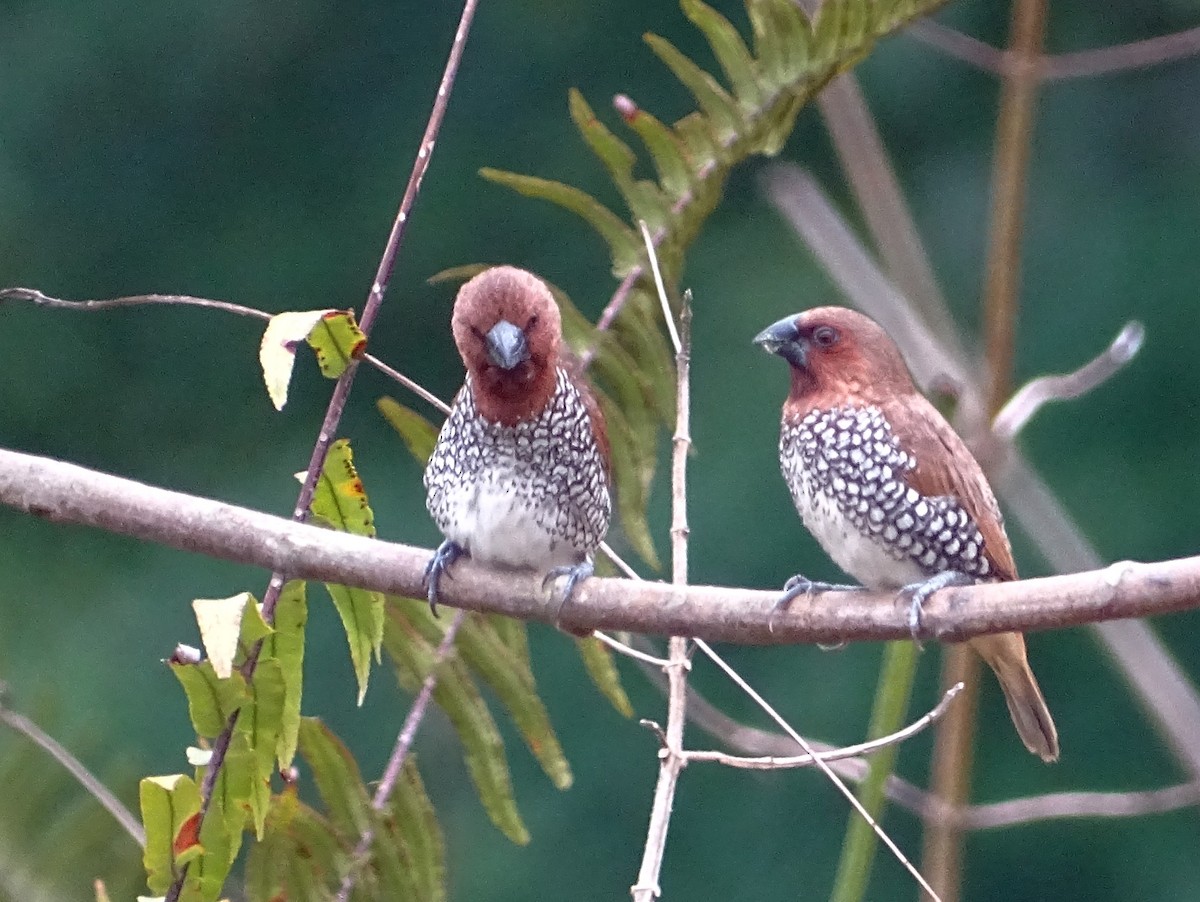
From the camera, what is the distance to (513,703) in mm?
Answer: 2271

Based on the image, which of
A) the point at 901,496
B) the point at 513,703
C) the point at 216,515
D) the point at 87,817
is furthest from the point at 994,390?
the point at 87,817

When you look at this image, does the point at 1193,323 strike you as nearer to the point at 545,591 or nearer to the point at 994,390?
the point at 994,390

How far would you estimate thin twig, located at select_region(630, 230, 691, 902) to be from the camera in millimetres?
1888

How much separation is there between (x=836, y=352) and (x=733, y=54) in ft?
1.43

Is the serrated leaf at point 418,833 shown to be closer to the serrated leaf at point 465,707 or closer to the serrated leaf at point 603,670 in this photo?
the serrated leaf at point 465,707

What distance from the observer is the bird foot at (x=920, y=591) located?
174cm

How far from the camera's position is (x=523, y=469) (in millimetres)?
2223

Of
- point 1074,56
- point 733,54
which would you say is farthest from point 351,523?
point 1074,56

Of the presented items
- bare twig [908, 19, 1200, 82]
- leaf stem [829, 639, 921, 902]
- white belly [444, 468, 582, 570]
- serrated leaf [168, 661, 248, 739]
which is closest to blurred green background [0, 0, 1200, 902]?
bare twig [908, 19, 1200, 82]

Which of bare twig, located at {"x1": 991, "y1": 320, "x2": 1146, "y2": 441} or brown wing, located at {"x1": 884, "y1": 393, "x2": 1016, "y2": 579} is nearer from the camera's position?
bare twig, located at {"x1": 991, "y1": 320, "x2": 1146, "y2": 441}

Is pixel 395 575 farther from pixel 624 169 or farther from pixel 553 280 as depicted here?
pixel 553 280

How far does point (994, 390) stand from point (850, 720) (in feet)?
5.48

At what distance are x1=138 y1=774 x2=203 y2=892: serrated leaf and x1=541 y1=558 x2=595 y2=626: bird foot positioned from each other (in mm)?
437

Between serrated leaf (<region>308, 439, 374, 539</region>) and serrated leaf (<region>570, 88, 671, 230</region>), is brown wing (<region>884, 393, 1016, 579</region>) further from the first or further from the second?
serrated leaf (<region>308, 439, 374, 539</region>)
